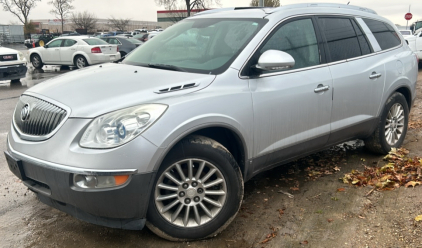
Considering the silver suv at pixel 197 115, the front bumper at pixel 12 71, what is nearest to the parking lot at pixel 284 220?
the silver suv at pixel 197 115

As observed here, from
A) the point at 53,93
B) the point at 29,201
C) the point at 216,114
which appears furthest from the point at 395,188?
the point at 29,201

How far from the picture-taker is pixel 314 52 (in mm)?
3949

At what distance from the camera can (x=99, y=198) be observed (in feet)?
8.70

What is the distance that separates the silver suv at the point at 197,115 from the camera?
2.67m

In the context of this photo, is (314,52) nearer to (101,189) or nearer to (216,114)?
(216,114)

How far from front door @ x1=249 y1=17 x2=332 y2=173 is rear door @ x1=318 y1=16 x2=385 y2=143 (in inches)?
6.2

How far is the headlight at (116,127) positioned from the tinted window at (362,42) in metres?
2.84

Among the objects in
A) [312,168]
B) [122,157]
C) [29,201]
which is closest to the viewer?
[122,157]

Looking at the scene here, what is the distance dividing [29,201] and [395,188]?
12.1 ft

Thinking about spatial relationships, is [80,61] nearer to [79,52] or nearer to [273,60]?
[79,52]

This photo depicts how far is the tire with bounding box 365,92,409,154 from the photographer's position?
479 centimetres

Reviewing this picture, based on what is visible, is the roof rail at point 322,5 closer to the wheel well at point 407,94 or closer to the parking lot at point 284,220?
the wheel well at point 407,94

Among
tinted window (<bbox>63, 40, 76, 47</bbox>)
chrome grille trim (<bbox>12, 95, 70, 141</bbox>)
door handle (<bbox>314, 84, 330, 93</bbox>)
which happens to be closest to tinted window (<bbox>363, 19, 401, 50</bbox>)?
door handle (<bbox>314, 84, 330, 93</bbox>)

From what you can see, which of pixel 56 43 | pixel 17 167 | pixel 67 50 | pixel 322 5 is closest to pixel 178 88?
pixel 17 167
